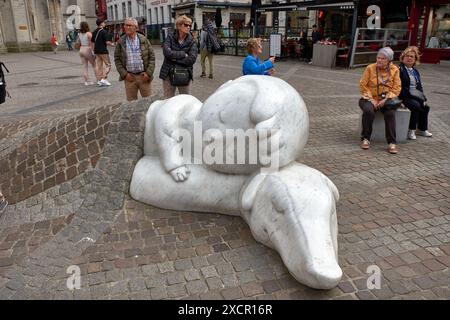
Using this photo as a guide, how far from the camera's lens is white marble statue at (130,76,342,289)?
277 cm

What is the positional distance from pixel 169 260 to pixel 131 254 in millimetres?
325

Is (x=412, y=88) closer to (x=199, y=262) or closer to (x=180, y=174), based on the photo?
(x=180, y=174)

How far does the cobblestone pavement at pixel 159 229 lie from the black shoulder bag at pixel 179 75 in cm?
182

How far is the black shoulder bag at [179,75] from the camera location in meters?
5.89

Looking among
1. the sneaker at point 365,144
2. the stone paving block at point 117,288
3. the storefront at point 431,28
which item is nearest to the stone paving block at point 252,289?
the stone paving block at point 117,288

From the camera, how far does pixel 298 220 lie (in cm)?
280

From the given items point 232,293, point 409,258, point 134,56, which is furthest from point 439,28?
point 232,293

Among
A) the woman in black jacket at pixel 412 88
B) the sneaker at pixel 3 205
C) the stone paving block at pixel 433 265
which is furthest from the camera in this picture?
the woman in black jacket at pixel 412 88

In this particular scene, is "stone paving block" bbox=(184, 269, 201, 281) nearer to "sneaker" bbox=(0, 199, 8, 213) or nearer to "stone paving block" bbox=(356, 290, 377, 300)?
"stone paving block" bbox=(356, 290, 377, 300)

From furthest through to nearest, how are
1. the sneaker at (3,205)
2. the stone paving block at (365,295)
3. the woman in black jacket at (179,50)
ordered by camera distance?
the woman in black jacket at (179,50), the sneaker at (3,205), the stone paving block at (365,295)

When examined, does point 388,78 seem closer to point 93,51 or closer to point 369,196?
point 369,196

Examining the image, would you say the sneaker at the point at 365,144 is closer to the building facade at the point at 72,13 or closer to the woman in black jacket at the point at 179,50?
the woman in black jacket at the point at 179,50

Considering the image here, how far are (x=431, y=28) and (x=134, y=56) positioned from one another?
1546 cm
